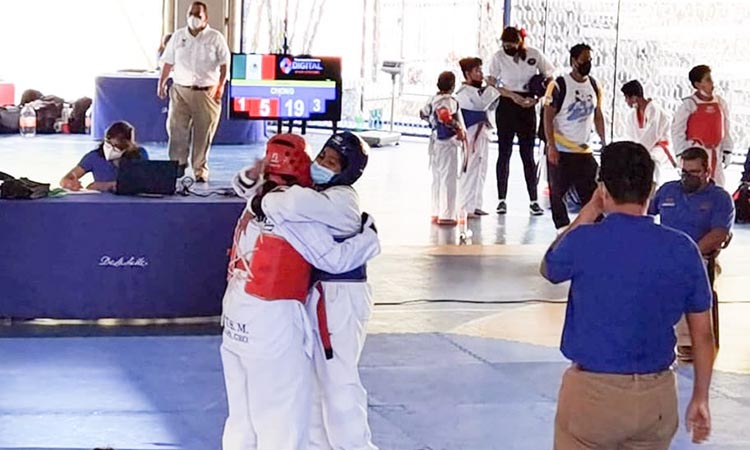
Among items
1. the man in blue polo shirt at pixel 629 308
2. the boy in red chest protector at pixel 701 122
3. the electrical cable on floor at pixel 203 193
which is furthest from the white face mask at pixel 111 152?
the man in blue polo shirt at pixel 629 308

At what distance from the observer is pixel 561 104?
1250cm

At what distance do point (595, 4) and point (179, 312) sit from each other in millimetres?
14188

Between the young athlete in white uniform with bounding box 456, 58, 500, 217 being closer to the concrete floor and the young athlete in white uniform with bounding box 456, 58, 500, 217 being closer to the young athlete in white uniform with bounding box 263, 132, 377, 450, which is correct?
the concrete floor

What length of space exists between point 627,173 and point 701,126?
8858 millimetres

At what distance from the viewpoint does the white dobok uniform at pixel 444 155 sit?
13711mm

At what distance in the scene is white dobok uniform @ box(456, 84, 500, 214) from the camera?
1446 cm

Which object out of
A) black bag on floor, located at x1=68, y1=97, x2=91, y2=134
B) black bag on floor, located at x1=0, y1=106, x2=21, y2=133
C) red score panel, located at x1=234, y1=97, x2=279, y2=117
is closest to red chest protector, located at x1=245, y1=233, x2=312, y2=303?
red score panel, located at x1=234, y1=97, x2=279, y2=117

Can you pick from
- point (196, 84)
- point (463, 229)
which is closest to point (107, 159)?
point (463, 229)

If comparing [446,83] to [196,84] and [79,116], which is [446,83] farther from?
[79,116]

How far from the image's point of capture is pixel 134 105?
2120cm

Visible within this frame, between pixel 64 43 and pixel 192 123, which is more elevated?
pixel 64 43

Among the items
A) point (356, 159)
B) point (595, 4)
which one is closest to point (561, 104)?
point (356, 159)

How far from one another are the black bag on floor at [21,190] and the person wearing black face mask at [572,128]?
196 inches

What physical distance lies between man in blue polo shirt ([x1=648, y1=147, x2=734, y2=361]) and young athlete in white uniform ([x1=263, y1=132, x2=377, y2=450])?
9.96 feet
